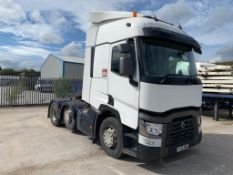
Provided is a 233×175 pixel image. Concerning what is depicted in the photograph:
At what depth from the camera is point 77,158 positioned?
5.74 metres

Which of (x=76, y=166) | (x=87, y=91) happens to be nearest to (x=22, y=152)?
(x=76, y=166)

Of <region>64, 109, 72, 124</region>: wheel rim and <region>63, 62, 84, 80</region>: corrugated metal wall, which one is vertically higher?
<region>63, 62, 84, 80</region>: corrugated metal wall

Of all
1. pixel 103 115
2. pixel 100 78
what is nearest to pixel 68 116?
pixel 103 115

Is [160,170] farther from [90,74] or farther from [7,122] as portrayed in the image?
[7,122]

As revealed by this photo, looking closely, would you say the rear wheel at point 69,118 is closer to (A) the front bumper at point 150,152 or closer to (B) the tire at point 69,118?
(B) the tire at point 69,118

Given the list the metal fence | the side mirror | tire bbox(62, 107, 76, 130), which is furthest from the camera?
the metal fence

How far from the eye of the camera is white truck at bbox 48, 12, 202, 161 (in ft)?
16.1

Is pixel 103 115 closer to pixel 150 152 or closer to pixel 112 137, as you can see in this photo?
pixel 112 137

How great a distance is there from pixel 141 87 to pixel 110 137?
5.11 feet

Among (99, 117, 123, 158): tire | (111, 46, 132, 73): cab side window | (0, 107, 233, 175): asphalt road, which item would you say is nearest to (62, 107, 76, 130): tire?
(0, 107, 233, 175): asphalt road

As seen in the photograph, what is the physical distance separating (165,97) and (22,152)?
3608mm

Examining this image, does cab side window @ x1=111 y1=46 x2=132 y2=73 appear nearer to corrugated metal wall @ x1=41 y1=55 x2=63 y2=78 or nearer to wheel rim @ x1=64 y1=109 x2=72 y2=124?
wheel rim @ x1=64 y1=109 x2=72 y2=124

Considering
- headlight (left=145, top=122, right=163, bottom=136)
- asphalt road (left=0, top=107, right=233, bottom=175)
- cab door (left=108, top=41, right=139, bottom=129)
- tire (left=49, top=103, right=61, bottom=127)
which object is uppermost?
cab door (left=108, top=41, right=139, bottom=129)

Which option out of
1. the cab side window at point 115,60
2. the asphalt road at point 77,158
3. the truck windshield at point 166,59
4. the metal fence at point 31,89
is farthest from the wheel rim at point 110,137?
the metal fence at point 31,89
